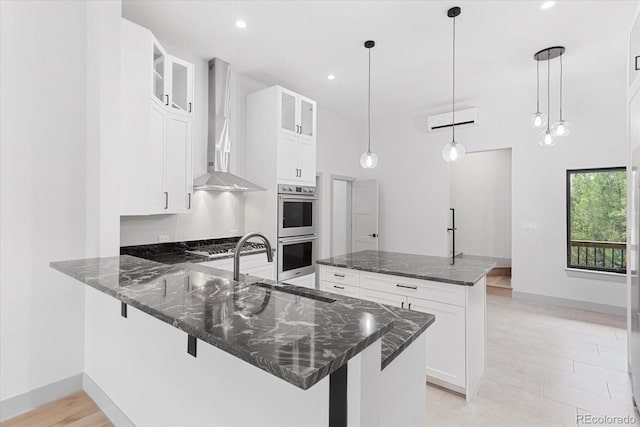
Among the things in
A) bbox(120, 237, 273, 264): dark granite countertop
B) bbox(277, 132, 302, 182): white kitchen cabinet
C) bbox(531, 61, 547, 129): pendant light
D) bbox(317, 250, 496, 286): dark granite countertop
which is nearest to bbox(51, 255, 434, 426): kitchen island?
bbox(317, 250, 496, 286): dark granite countertop

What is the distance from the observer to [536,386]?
2.49m

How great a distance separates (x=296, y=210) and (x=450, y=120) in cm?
324

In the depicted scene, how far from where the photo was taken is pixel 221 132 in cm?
382

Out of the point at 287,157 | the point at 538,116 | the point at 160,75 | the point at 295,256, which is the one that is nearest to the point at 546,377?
the point at 538,116

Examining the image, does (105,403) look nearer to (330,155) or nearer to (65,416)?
(65,416)

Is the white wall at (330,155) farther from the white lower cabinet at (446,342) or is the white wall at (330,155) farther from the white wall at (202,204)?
the white lower cabinet at (446,342)

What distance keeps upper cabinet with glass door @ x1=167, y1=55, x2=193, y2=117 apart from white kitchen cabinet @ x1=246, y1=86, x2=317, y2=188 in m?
1.07

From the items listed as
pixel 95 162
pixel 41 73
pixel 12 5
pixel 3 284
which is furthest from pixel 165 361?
pixel 12 5

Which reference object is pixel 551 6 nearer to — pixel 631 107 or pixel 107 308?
pixel 631 107

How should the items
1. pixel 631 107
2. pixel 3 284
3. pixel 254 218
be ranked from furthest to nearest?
pixel 254 218, pixel 631 107, pixel 3 284

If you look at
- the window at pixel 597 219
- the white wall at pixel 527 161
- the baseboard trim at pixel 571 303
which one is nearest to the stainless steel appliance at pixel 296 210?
the white wall at pixel 527 161

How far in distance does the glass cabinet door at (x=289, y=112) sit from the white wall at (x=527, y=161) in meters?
2.64

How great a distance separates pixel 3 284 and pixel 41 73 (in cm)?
141

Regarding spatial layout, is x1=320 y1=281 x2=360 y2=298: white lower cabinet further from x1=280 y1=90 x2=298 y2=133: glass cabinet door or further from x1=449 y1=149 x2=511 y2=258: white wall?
x1=449 y1=149 x2=511 y2=258: white wall
